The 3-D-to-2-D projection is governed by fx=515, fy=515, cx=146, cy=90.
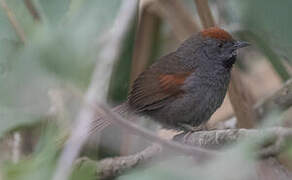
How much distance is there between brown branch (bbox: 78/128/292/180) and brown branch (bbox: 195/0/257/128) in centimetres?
97

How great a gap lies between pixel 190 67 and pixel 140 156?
1.43 m

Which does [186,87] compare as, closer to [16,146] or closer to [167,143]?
[16,146]

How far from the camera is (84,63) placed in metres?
1.54

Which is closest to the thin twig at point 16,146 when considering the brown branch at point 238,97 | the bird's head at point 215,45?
the bird's head at point 215,45

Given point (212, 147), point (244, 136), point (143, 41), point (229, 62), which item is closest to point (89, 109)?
point (244, 136)

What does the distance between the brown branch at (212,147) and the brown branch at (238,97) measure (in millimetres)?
966

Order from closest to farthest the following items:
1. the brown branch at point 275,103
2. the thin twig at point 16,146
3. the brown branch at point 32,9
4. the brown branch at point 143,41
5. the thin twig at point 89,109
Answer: the thin twig at point 89,109 < the brown branch at point 32,9 < the thin twig at point 16,146 < the brown branch at point 275,103 < the brown branch at point 143,41

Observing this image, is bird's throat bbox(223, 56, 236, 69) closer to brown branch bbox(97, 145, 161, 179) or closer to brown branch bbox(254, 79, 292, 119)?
brown branch bbox(254, 79, 292, 119)

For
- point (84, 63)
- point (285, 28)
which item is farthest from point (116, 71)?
point (84, 63)

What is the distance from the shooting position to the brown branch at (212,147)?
1.88m

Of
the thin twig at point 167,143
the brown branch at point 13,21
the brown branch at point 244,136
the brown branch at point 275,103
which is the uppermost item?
the brown branch at point 13,21

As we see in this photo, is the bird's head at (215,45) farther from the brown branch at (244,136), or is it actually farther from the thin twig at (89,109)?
the thin twig at (89,109)

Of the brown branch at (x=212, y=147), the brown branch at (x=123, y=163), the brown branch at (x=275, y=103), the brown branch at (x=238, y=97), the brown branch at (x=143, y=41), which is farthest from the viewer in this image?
the brown branch at (x=143, y=41)

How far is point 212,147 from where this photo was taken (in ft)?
9.07
